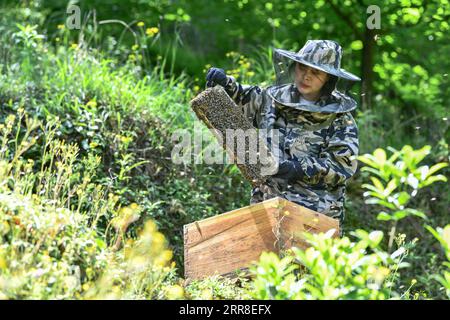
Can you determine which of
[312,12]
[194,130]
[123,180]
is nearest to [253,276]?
[123,180]

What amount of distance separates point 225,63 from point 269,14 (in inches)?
31.6

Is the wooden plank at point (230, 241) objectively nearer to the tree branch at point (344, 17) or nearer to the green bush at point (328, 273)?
the green bush at point (328, 273)

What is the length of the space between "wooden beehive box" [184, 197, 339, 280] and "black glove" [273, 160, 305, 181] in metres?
0.44

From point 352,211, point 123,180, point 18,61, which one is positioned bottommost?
point 352,211

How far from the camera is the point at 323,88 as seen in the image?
Answer: 5.83 meters

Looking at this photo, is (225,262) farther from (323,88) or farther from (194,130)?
(194,130)

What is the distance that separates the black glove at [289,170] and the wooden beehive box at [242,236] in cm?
44

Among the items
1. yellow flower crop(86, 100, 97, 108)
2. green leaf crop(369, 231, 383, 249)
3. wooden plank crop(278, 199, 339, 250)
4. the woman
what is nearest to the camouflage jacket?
the woman

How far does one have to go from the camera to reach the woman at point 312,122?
570 cm

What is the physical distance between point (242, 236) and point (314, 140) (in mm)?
1002

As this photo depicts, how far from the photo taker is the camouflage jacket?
5.71 meters

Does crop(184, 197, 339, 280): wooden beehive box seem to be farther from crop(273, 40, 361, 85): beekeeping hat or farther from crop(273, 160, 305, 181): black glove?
crop(273, 40, 361, 85): beekeeping hat

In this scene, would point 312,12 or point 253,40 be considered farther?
point 253,40

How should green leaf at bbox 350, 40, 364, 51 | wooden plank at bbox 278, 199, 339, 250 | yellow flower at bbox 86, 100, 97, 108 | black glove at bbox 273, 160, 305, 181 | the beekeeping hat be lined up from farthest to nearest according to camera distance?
green leaf at bbox 350, 40, 364, 51 → yellow flower at bbox 86, 100, 97, 108 → the beekeeping hat → black glove at bbox 273, 160, 305, 181 → wooden plank at bbox 278, 199, 339, 250
